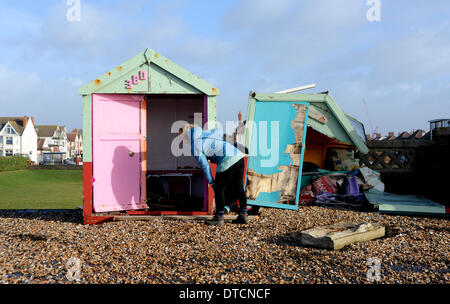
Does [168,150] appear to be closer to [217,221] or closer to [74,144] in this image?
[217,221]

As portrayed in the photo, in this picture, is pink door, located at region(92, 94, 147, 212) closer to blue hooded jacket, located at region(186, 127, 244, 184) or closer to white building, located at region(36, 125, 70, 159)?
blue hooded jacket, located at region(186, 127, 244, 184)

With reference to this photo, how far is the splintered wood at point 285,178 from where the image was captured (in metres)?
7.88

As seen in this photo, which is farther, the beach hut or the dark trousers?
the beach hut

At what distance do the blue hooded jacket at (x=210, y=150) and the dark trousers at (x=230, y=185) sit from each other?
11cm

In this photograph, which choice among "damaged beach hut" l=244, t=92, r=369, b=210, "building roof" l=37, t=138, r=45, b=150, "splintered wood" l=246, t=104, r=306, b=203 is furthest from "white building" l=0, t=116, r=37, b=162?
"splintered wood" l=246, t=104, r=306, b=203

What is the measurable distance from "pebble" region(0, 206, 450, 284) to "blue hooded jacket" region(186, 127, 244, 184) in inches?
46.2

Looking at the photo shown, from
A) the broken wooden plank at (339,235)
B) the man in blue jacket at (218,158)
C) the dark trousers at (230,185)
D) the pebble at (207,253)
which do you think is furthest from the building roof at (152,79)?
the broken wooden plank at (339,235)

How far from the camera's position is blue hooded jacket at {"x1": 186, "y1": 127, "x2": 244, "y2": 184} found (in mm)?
6328

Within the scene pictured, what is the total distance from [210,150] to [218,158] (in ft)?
0.69

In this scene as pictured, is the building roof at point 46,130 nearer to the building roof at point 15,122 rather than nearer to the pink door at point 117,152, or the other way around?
the building roof at point 15,122

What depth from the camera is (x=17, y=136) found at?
5762 cm

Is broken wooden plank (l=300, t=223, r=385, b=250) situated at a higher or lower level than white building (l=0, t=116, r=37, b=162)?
lower
